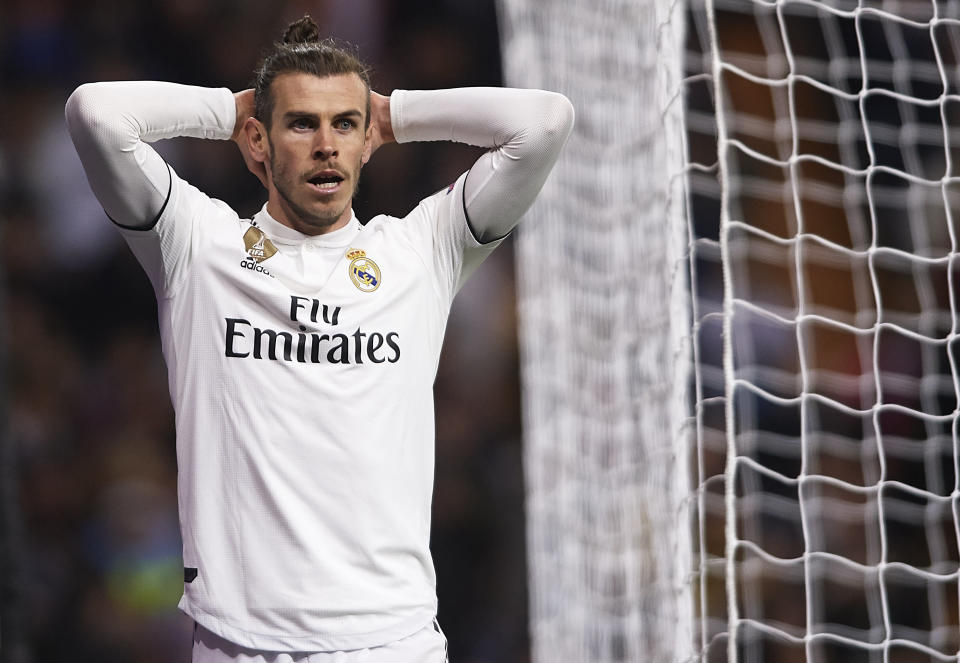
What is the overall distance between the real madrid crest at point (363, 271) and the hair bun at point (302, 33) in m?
0.36

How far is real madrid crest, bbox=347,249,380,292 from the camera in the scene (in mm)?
1764

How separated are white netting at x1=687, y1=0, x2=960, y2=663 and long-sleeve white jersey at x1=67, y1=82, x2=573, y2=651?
2.40 metres

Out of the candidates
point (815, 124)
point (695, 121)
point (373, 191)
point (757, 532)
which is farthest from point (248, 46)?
point (757, 532)

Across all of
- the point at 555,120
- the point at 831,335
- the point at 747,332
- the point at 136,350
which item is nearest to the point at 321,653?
the point at 555,120

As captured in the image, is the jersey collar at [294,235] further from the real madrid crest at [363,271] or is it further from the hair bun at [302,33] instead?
the hair bun at [302,33]

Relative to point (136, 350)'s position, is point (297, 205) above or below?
below

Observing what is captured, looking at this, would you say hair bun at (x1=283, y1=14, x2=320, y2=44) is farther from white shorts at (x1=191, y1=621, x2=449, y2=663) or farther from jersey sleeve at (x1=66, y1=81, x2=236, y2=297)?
white shorts at (x1=191, y1=621, x2=449, y2=663)

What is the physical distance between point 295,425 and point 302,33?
0.66 meters

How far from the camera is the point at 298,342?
5.56ft

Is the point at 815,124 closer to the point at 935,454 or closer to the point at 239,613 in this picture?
the point at 935,454

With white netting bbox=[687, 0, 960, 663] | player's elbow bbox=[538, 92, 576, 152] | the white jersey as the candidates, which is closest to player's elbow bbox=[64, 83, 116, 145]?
the white jersey

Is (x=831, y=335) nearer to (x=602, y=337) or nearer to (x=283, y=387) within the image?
(x=602, y=337)

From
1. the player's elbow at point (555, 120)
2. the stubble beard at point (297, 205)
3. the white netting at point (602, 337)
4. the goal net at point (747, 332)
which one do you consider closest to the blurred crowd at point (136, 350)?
the goal net at point (747, 332)

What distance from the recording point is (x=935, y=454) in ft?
13.9
